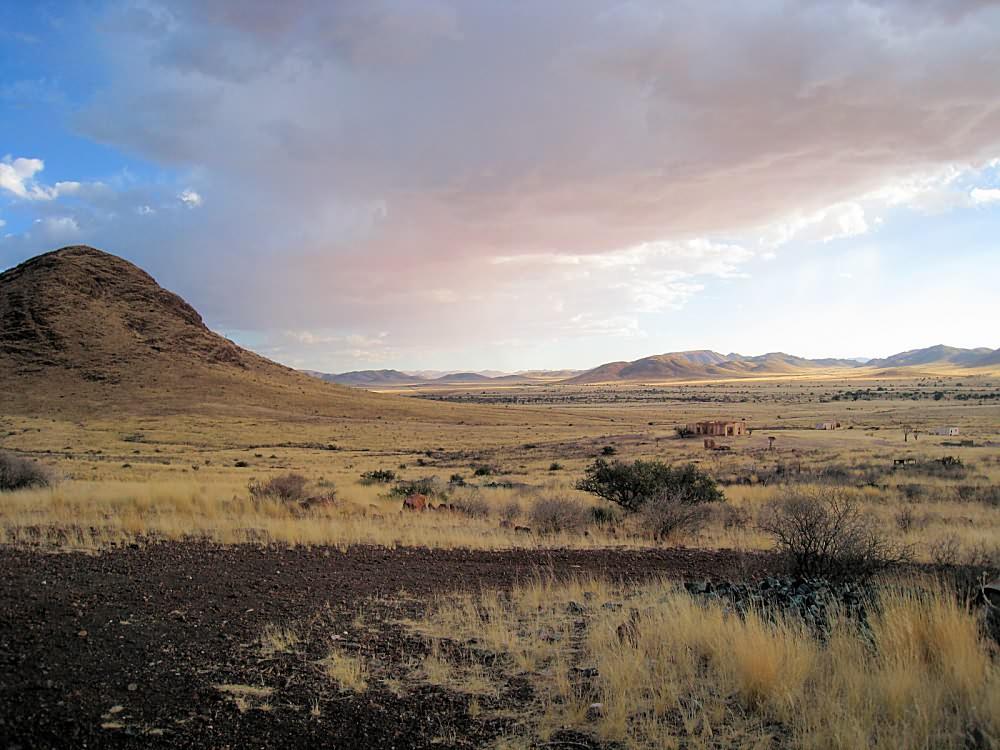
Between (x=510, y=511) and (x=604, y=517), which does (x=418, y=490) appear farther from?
(x=604, y=517)

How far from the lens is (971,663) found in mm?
4875

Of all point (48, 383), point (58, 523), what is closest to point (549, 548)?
point (58, 523)

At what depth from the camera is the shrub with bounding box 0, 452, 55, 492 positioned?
18016mm

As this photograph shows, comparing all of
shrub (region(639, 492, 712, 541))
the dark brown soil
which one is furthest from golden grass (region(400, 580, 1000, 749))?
shrub (region(639, 492, 712, 541))

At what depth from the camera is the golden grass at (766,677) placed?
14.2 ft

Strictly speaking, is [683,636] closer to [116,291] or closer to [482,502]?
[482,502]

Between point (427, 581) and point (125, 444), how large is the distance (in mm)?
47148

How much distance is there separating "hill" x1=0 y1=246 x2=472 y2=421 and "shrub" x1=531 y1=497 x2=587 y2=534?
63.7 meters

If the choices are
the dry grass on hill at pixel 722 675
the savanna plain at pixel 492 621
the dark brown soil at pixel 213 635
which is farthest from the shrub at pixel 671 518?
the dry grass on hill at pixel 722 675

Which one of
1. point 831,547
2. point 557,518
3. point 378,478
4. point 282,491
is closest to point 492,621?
point 831,547

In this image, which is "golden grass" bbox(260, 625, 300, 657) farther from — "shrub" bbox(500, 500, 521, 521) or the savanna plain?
"shrub" bbox(500, 500, 521, 521)

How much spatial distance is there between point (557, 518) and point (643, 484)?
4303 mm

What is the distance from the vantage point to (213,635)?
6.61 meters

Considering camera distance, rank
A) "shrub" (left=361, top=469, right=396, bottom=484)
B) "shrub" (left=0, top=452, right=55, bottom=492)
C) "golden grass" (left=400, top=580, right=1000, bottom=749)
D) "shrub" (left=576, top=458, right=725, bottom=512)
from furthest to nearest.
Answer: "shrub" (left=361, top=469, right=396, bottom=484)
"shrub" (left=576, top=458, right=725, bottom=512)
"shrub" (left=0, top=452, right=55, bottom=492)
"golden grass" (left=400, top=580, right=1000, bottom=749)
